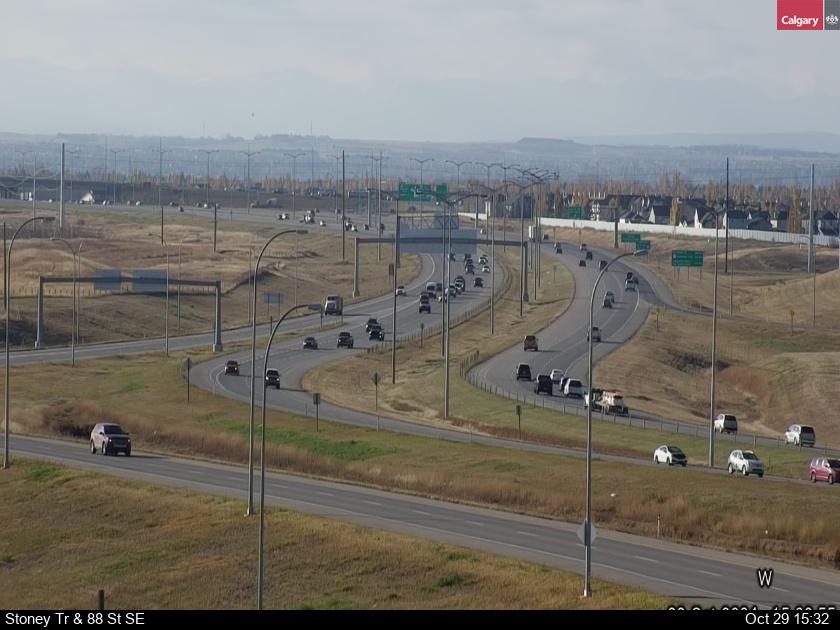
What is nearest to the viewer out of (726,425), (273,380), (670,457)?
(670,457)

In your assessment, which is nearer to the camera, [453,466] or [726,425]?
[453,466]

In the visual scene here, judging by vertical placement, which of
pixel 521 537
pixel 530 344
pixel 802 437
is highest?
pixel 530 344

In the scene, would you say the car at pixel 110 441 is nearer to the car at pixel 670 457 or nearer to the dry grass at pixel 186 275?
the car at pixel 670 457

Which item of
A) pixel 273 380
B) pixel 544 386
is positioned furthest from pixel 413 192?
pixel 544 386

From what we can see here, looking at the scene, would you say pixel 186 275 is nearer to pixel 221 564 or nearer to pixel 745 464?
pixel 745 464

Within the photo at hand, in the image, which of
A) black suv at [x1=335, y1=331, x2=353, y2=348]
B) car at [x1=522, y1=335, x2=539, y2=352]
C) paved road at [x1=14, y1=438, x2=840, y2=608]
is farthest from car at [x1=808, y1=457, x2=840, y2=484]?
black suv at [x1=335, y1=331, x2=353, y2=348]

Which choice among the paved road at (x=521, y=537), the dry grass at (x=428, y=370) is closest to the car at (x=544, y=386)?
the dry grass at (x=428, y=370)
